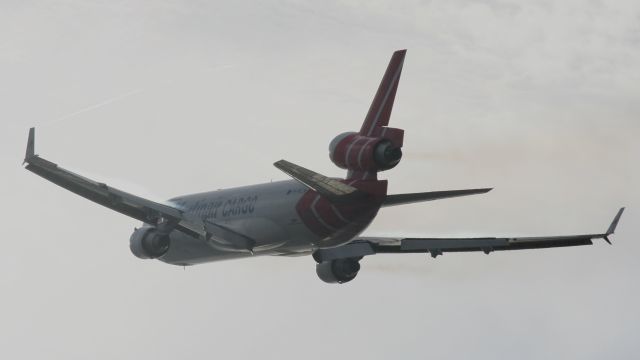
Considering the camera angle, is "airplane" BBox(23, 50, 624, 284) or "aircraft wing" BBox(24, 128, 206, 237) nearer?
"airplane" BBox(23, 50, 624, 284)

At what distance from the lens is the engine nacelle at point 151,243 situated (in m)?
70.8

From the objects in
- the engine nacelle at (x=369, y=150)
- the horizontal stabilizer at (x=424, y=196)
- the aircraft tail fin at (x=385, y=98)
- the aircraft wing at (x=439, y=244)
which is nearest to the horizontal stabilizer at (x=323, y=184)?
the engine nacelle at (x=369, y=150)

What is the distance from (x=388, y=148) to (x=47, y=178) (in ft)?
58.9

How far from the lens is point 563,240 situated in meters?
67.9

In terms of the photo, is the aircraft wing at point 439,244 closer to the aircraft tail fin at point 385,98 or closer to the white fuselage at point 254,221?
the white fuselage at point 254,221

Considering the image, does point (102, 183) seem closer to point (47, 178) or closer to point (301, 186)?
point (47, 178)

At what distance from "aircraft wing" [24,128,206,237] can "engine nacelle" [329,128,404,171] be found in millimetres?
9869

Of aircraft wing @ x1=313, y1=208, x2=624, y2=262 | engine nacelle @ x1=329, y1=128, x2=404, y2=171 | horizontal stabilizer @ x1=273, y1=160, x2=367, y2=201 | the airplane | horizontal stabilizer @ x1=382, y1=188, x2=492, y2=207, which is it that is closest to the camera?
horizontal stabilizer @ x1=382, y1=188, x2=492, y2=207

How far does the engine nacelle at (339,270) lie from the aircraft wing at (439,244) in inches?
32.5

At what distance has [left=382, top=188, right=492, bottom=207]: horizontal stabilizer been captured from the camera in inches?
2311

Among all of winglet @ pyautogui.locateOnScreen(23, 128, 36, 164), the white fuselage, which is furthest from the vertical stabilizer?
the white fuselage

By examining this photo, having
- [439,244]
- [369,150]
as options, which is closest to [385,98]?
[369,150]

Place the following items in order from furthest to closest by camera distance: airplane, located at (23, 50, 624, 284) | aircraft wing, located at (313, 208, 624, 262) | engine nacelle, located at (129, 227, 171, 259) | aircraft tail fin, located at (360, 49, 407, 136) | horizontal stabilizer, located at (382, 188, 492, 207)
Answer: engine nacelle, located at (129, 227, 171, 259), aircraft wing, located at (313, 208, 624, 262), aircraft tail fin, located at (360, 49, 407, 136), airplane, located at (23, 50, 624, 284), horizontal stabilizer, located at (382, 188, 492, 207)

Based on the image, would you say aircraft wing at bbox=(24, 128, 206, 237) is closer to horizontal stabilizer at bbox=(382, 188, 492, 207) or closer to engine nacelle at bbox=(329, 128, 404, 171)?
engine nacelle at bbox=(329, 128, 404, 171)
